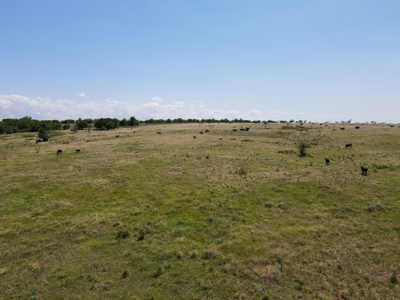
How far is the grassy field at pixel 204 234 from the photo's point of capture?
1098 centimetres

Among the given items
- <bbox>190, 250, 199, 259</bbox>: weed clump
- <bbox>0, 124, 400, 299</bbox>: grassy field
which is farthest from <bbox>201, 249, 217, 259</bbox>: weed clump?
<bbox>190, 250, 199, 259</bbox>: weed clump

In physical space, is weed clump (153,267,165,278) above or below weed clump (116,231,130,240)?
below

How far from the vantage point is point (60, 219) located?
731 inches

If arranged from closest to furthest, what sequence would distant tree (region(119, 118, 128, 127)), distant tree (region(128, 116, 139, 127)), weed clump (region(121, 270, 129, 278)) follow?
weed clump (region(121, 270, 129, 278))
distant tree (region(119, 118, 128, 127))
distant tree (region(128, 116, 139, 127))

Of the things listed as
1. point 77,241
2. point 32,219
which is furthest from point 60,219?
point 77,241

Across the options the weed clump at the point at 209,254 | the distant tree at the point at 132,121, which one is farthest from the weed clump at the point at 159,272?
→ the distant tree at the point at 132,121


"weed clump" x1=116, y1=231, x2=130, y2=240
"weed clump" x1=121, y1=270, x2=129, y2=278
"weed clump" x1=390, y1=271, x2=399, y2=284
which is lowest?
"weed clump" x1=121, y1=270, x2=129, y2=278

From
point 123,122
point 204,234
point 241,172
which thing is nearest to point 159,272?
point 204,234

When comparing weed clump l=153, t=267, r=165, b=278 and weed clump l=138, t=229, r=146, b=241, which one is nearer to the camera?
weed clump l=153, t=267, r=165, b=278

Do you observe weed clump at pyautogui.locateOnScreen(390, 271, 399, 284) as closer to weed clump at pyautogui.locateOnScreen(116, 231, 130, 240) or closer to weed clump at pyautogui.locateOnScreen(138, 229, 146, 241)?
weed clump at pyautogui.locateOnScreen(138, 229, 146, 241)

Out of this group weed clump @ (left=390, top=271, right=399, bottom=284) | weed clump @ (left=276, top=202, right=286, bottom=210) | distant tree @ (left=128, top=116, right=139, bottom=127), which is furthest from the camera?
distant tree @ (left=128, top=116, right=139, bottom=127)

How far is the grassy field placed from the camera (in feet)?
36.0

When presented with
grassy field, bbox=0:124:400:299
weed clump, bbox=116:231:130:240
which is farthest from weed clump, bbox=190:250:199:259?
weed clump, bbox=116:231:130:240

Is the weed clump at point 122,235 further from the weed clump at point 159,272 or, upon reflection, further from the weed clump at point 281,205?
the weed clump at point 281,205
